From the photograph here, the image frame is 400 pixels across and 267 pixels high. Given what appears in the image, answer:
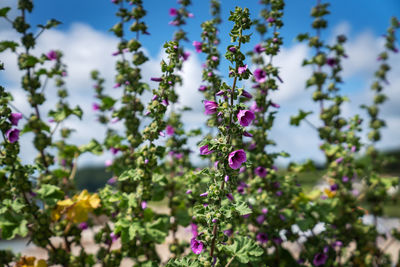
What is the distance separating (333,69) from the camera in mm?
4750

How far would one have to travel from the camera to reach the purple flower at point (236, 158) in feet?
5.76

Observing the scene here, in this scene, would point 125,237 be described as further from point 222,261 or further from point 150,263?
point 222,261

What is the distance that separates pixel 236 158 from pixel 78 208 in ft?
6.15

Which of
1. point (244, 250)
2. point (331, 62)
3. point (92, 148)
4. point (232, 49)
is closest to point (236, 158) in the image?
point (232, 49)

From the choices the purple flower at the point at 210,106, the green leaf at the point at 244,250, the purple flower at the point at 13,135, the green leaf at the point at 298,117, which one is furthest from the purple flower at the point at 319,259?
the purple flower at the point at 13,135

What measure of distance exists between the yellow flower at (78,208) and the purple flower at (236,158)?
1674 mm

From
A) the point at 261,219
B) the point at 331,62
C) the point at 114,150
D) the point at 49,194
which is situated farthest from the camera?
the point at 331,62

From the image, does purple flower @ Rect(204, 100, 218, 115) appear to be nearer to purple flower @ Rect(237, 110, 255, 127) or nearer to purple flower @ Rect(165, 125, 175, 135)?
purple flower @ Rect(237, 110, 255, 127)

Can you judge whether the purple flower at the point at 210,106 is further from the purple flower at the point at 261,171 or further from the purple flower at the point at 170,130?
the purple flower at the point at 170,130

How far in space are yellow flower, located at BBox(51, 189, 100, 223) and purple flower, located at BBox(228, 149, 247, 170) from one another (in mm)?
1674

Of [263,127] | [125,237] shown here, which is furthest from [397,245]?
[125,237]

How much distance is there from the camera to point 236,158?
1.79 metres

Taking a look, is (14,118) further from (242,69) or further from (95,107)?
(95,107)

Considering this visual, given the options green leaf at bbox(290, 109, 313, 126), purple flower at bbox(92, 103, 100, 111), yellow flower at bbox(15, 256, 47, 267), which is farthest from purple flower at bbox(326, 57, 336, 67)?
yellow flower at bbox(15, 256, 47, 267)
